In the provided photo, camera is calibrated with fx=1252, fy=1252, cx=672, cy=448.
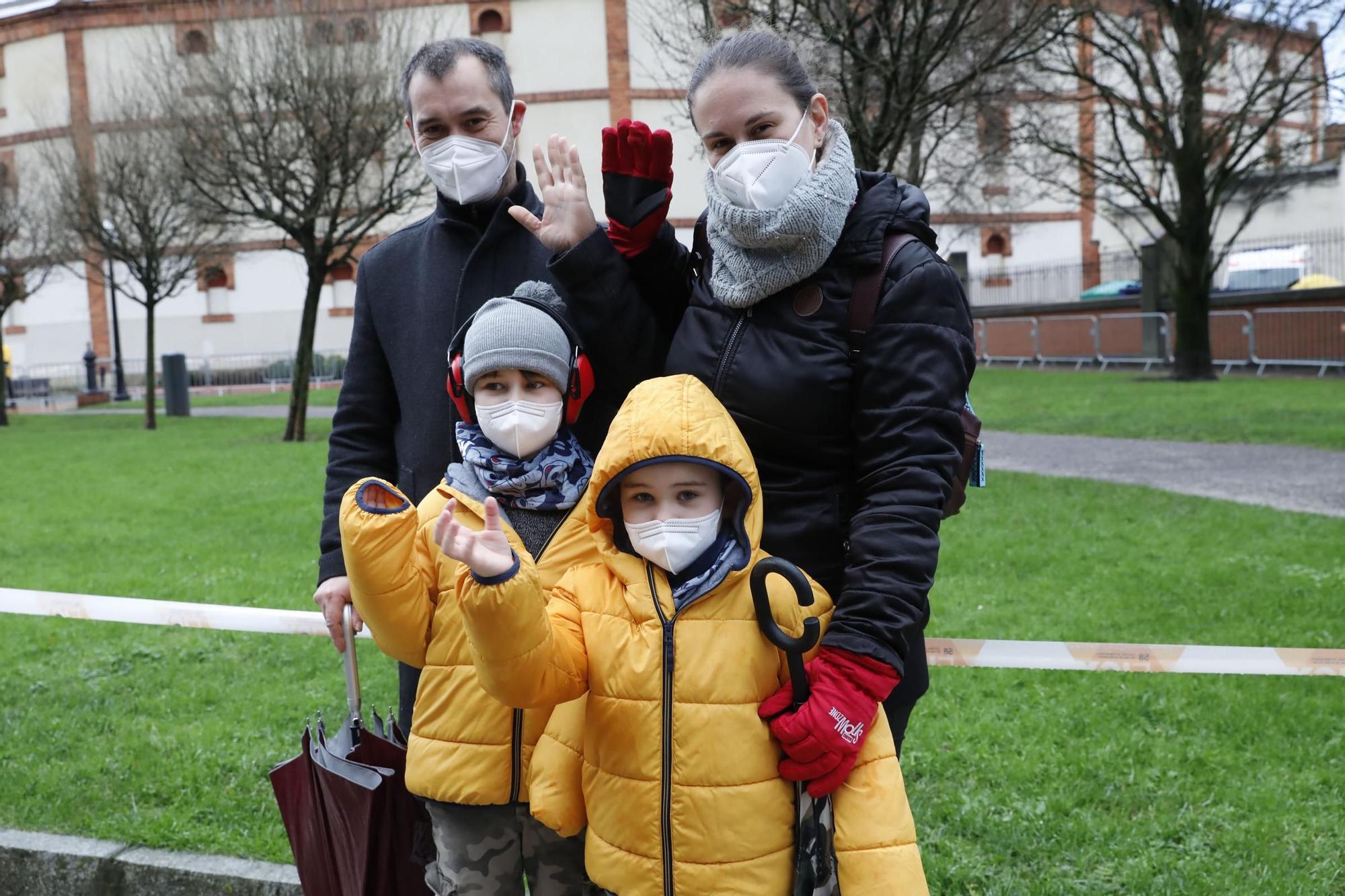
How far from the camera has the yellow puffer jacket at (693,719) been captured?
2.09 m

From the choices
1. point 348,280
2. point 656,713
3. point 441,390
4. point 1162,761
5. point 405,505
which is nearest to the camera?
point 656,713

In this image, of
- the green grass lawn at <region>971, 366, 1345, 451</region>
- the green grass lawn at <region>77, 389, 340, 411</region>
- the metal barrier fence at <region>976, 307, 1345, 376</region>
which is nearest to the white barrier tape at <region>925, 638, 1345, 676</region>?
the green grass lawn at <region>971, 366, 1345, 451</region>

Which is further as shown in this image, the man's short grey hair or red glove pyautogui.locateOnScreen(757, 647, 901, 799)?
the man's short grey hair

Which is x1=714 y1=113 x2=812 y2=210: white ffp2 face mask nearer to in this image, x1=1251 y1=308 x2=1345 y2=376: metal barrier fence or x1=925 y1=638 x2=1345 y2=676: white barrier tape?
x1=925 y1=638 x2=1345 y2=676: white barrier tape

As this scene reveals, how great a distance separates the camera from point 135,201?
20.9 meters

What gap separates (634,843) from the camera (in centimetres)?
217

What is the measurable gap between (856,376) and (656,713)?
0.68m

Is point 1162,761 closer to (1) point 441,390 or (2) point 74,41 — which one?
(1) point 441,390

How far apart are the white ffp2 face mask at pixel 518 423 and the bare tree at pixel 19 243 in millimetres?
24933

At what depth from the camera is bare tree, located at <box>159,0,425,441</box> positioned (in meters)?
16.1

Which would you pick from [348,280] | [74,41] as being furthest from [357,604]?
[74,41]

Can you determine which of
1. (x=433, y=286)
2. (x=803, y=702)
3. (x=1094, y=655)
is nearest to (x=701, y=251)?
(x=433, y=286)

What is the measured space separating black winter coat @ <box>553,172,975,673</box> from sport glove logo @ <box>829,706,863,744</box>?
0.11 m

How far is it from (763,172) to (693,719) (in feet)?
3.14
